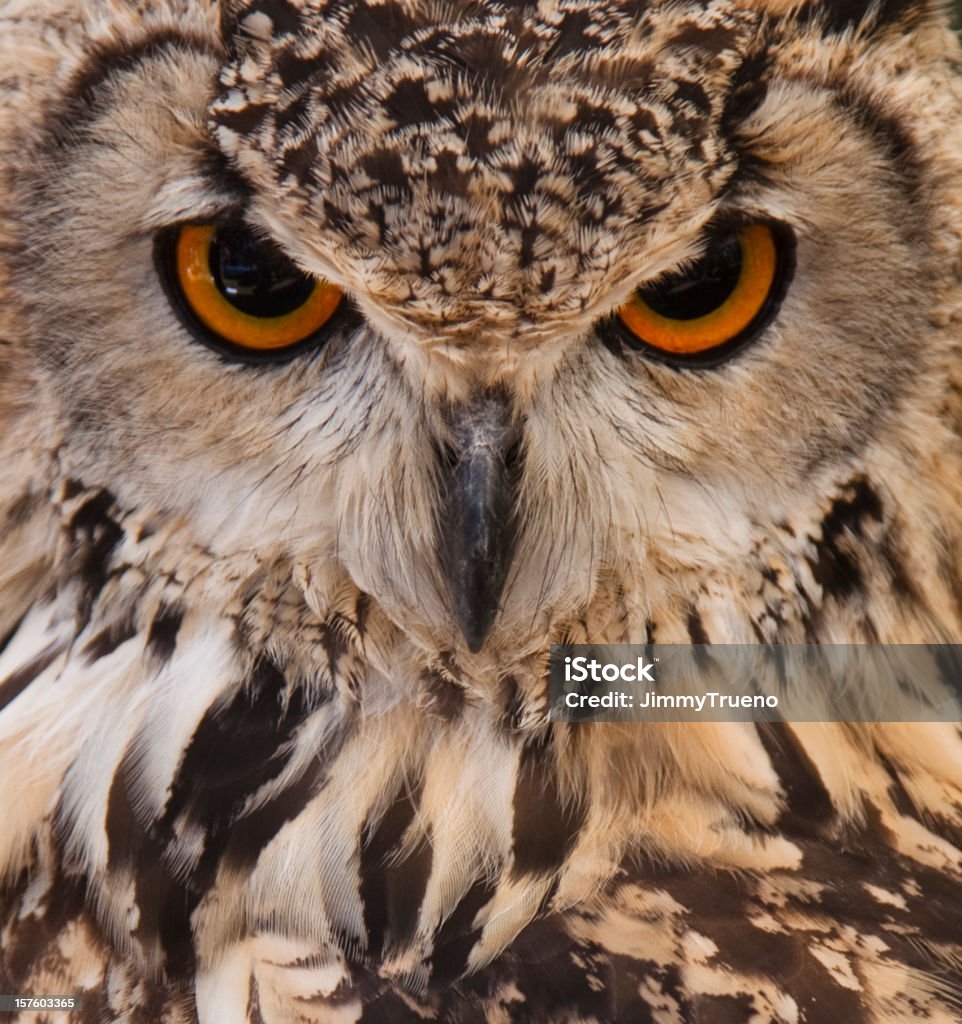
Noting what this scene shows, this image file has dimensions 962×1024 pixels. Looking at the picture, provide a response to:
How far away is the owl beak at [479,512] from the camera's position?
1238 mm

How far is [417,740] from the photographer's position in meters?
1.44

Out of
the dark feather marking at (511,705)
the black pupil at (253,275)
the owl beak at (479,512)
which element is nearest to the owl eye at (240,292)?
the black pupil at (253,275)

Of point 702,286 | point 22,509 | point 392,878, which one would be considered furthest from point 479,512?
point 22,509

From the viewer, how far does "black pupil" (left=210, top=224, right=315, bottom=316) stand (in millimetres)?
1285

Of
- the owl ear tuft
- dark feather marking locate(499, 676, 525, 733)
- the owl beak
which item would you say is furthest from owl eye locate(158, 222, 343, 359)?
the owl ear tuft

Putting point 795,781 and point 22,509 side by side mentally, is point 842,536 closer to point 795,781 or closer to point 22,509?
point 795,781

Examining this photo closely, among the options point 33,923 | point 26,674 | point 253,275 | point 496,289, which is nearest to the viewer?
point 496,289

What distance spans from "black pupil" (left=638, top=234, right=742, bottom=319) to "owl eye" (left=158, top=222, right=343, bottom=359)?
30 cm

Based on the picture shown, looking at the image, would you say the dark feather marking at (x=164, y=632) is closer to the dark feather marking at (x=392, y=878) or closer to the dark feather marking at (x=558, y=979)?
the dark feather marking at (x=392, y=878)

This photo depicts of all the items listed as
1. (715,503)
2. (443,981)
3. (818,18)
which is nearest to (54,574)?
(443,981)

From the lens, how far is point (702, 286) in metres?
1.30

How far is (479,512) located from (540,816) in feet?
1.19

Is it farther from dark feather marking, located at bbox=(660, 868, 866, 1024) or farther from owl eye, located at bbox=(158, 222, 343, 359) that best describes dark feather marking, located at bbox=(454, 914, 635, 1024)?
owl eye, located at bbox=(158, 222, 343, 359)

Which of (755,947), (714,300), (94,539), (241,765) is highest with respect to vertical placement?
(714,300)
